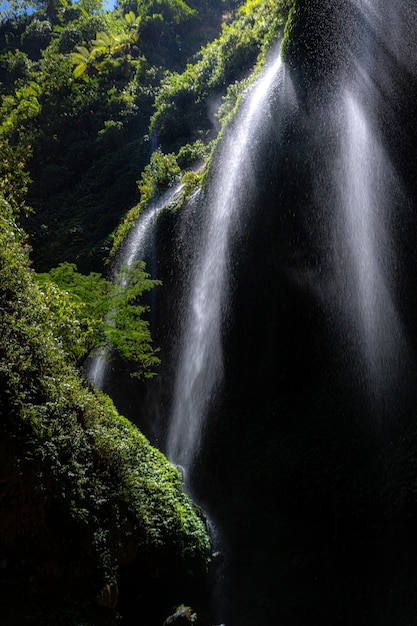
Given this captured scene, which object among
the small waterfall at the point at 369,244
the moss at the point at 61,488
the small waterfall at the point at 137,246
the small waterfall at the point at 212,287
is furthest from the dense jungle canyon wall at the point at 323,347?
the small waterfall at the point at 137,246

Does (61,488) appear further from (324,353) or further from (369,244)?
(369,244)

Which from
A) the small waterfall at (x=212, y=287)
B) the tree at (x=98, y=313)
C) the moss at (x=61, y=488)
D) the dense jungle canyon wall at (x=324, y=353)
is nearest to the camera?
the moss at (x=61, y=488)

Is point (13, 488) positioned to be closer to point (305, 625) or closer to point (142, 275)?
point (305, 625)

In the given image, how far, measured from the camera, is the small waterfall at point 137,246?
14.3 meters

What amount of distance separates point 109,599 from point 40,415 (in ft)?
7.09

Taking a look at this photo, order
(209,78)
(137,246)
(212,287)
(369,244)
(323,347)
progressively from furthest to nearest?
(209,78), (137,246), (212,287), (323,347), (369,244)

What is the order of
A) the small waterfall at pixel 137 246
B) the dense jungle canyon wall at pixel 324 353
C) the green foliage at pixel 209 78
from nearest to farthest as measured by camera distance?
the dense jungle canyon wall at pixel 324 353, the small waterfall at pixel 137 246, the green foliage at pixel 209 78

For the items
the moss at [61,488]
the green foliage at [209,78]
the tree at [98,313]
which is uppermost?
the green foliage at [209,78]

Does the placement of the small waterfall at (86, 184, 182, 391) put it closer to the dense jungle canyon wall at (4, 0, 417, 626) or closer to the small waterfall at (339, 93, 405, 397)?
the dense jungle canyon wall at (4, 0, 417, 626)

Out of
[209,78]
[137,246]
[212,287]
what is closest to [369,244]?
[212,287]

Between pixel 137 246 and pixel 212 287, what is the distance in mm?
4899

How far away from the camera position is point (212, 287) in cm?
1159

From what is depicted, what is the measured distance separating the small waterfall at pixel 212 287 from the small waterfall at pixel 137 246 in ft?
8.40

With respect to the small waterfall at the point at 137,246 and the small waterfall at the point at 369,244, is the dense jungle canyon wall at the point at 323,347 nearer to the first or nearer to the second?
the small waterfall at the point at 369,244
